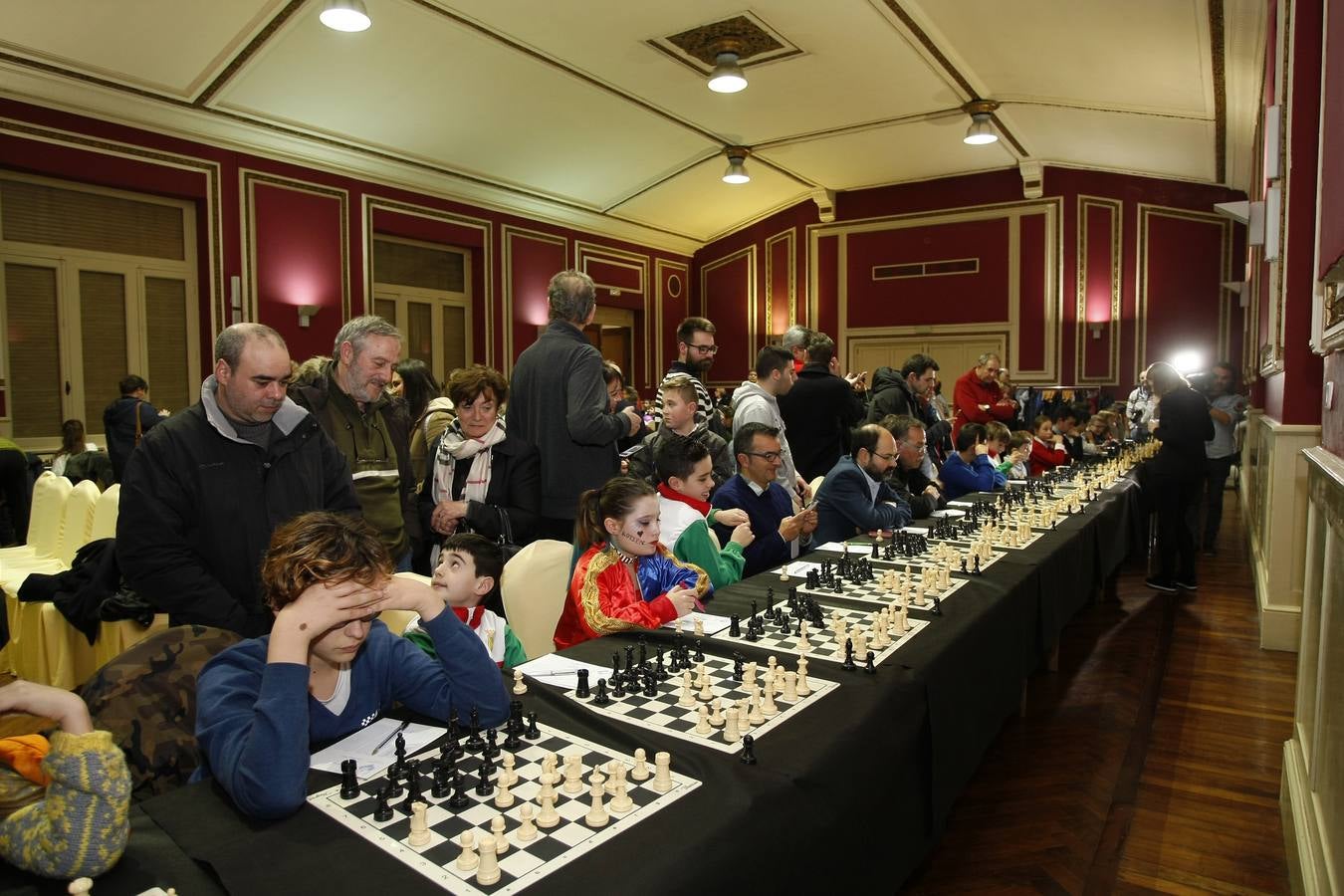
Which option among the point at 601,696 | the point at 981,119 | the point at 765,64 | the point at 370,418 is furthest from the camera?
the point at 981,119

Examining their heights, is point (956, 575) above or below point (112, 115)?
below

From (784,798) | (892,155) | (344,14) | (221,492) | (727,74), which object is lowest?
(784,798)

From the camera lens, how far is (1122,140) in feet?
27.2

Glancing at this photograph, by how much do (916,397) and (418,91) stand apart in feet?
14.3

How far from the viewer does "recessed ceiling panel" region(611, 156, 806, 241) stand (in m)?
9.63

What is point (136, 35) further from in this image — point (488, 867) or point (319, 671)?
point (488, 867)

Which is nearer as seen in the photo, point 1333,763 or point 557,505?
point 1333,763

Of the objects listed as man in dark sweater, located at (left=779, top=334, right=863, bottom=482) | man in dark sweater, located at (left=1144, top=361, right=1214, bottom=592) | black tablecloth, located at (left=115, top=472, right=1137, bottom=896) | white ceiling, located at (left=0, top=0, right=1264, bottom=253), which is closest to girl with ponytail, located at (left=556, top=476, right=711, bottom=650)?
black tablecloth, located at (left=115, top=472, right=1137, bottom=896)

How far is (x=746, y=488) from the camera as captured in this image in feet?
10.4

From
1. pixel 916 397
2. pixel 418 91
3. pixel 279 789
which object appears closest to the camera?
pixel 279 789

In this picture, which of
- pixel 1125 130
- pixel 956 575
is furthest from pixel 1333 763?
pixel 1125 130

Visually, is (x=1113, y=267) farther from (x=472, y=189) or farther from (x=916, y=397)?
(x=472, y=189)

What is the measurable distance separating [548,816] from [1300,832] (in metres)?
1.89

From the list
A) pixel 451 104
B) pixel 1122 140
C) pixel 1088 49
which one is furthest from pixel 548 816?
pixel 1122 140
